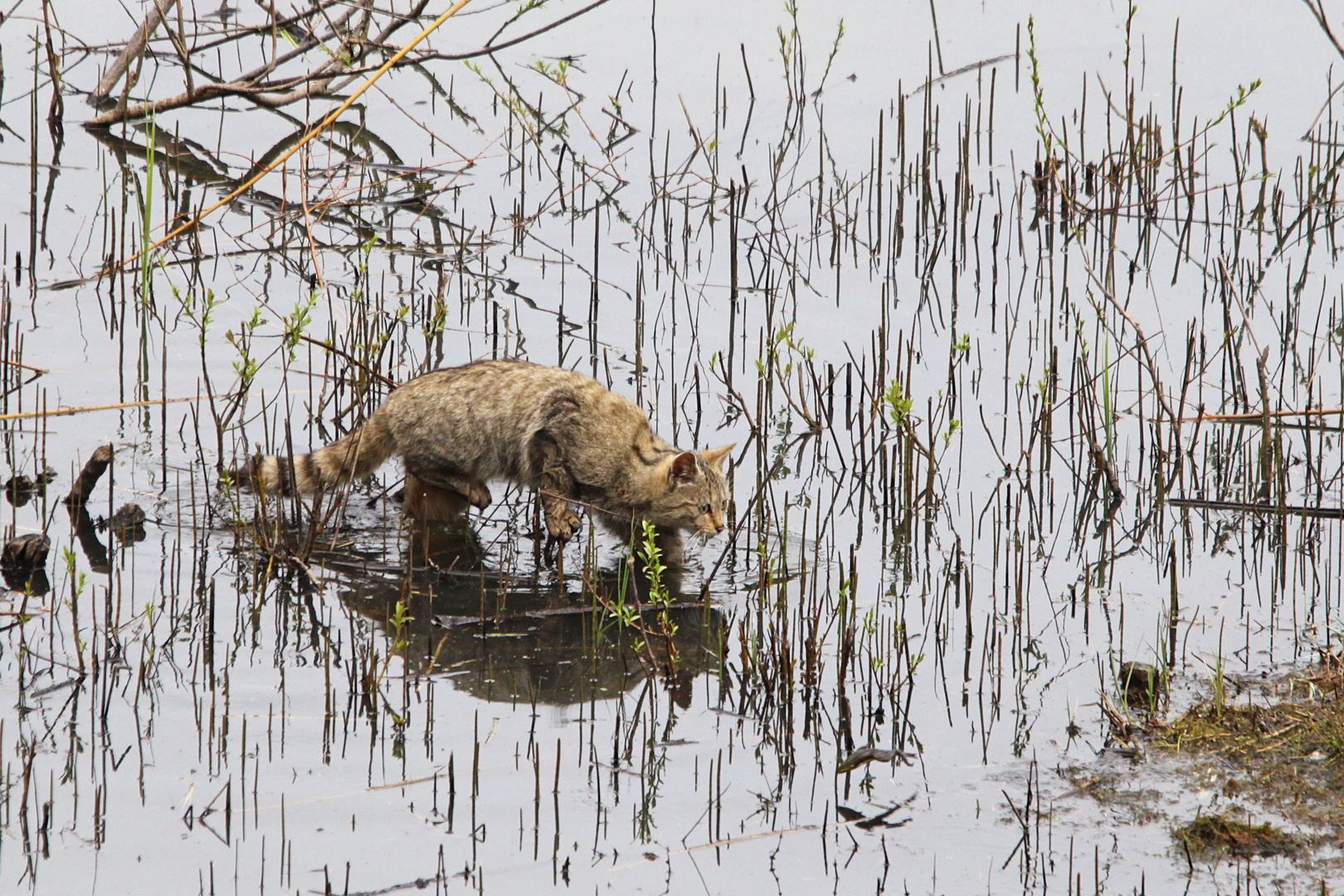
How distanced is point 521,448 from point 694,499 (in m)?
0.99

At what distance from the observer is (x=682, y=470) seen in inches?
277

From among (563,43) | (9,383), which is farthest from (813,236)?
(9,383)

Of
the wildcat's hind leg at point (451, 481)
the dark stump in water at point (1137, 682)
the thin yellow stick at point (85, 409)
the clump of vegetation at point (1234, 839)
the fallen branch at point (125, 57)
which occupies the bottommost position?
the clump of vegetation at point (1234, 839)

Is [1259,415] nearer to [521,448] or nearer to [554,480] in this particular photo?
[554,480]

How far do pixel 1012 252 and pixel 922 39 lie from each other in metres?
→ 4.73

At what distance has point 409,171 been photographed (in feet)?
37.0

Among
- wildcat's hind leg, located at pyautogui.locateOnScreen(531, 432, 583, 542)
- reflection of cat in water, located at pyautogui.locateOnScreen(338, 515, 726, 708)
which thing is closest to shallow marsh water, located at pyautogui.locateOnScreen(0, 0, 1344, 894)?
reflection of cat in water, located at pyautogui.locateOnScreen(338, 515, 726, 708)

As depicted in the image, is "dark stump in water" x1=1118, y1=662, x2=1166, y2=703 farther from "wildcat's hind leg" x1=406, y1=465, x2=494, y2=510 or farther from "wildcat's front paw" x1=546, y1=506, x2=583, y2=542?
"wildcat's hind leg" x1=406, y1=465, x2=494, y2=510

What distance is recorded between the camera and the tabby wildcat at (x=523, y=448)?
7.24 m

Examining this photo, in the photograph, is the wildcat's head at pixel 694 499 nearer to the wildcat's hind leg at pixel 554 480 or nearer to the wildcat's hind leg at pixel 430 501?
the wildcat's hind leg at pixel 554 480

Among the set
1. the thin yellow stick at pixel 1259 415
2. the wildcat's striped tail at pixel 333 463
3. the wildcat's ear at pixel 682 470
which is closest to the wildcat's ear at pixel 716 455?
the wildcat's ear at pixel 682 470

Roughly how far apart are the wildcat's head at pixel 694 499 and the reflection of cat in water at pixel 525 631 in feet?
1.06

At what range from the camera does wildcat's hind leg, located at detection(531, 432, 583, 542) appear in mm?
7156

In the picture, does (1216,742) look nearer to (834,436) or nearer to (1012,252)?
(834,436)
